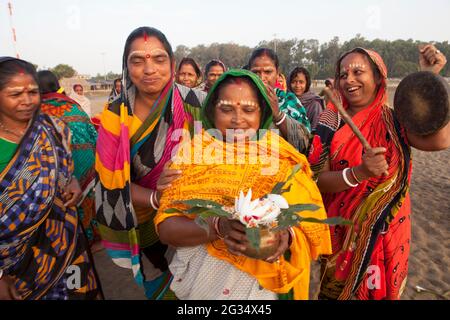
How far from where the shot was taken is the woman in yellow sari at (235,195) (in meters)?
1.61

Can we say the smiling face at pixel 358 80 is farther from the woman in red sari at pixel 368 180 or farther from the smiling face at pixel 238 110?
the smiling face at pixel 238 110

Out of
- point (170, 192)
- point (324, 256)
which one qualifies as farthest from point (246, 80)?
point (324, 256)

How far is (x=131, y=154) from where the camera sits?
227 cm

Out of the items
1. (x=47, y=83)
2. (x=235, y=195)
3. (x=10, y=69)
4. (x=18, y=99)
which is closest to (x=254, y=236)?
(x=235, y=195)

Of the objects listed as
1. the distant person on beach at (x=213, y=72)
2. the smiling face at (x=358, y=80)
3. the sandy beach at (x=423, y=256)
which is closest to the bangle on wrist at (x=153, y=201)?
the smiling face at (x=358, y=80)

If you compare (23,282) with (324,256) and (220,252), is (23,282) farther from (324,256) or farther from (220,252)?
(324,256)

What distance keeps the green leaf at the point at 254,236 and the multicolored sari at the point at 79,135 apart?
239 centimetres

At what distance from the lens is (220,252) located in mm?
1678

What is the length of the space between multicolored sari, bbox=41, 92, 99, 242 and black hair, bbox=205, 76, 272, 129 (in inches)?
72.3

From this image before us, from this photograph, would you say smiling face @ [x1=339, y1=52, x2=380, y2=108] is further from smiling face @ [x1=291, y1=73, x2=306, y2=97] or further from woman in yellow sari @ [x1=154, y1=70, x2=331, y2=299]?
smiling face @ [x1=291, y1=73, x2=306, y2=97]

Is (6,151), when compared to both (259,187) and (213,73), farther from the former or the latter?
(213,73)

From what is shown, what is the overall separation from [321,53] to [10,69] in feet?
228

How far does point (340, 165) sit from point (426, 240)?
11.6ft
